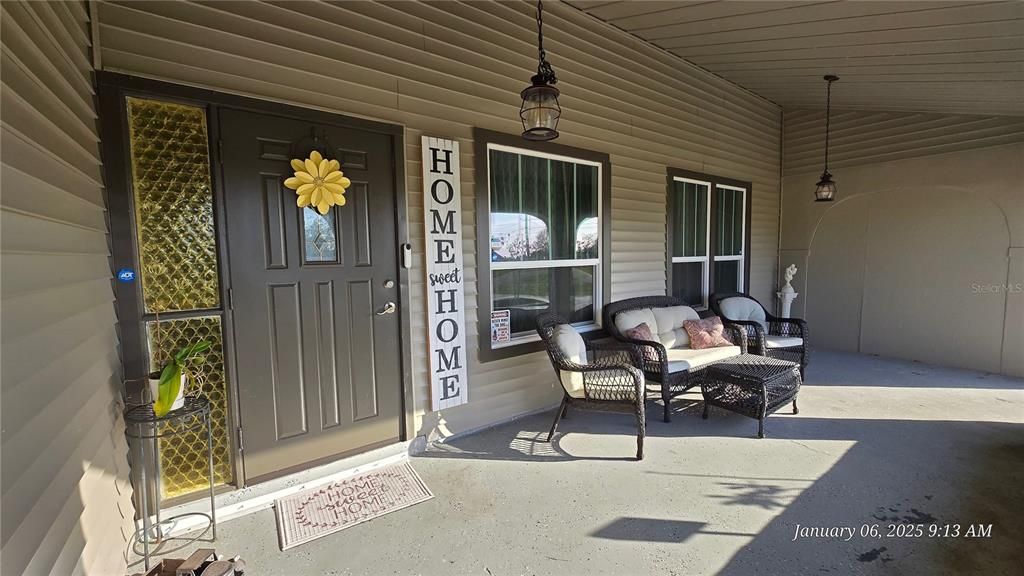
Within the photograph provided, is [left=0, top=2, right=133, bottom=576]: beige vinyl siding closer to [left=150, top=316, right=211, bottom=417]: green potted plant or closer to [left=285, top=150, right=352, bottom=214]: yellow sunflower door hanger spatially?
[left=150, top=316, right=211, bottom=417]: green potted plant

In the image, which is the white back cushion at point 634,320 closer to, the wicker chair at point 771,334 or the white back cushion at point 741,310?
the wicker chair at point 771,334

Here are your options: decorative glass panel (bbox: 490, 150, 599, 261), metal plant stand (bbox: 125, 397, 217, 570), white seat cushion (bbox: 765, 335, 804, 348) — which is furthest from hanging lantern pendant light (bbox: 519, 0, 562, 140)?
white seat cushion (bbox: 765, 335, 804, 348)

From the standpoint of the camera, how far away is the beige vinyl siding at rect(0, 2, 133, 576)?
1.20 meters

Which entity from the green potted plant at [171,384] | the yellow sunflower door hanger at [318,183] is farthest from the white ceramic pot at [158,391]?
the yellow sunflower door hanger at [318,183]

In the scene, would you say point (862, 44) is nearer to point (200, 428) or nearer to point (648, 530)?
point (648, 530)

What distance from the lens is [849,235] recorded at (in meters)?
6.07

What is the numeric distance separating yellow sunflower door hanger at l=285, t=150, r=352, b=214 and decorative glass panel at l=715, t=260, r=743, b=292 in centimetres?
474

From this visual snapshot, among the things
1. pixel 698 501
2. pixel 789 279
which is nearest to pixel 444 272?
pixel 698 501

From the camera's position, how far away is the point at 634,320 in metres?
4.16

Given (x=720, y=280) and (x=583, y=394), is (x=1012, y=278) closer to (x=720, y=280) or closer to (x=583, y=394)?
(x=720, y=280)

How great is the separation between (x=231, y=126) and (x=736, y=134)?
5.65 metres

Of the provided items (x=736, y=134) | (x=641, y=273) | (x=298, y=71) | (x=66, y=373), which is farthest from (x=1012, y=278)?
(x=66, y=373)

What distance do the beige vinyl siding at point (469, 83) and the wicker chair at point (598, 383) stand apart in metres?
0.50

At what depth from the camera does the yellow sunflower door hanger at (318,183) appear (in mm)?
2586
